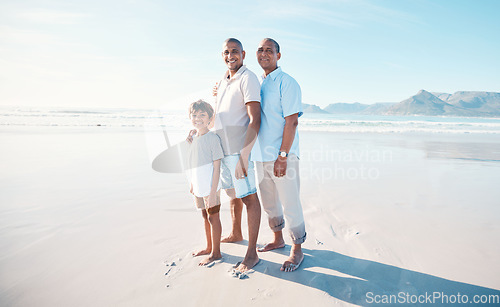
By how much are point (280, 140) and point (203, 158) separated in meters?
0.74

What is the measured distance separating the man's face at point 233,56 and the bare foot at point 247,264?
1.81m

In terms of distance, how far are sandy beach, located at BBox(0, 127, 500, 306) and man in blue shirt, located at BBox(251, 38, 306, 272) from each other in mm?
472

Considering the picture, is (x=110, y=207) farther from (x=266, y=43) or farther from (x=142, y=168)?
(x=266, y=43)

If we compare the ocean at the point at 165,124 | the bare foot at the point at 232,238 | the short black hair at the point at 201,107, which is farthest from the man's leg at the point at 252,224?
the ocean at the point at 165,124

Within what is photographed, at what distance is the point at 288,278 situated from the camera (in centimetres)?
239

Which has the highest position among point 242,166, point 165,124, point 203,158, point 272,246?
point 165,124

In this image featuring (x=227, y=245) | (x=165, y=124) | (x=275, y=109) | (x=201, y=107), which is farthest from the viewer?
(x=165, y=124)

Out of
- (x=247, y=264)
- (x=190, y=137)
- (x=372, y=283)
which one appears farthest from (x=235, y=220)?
(x=372, y=283)

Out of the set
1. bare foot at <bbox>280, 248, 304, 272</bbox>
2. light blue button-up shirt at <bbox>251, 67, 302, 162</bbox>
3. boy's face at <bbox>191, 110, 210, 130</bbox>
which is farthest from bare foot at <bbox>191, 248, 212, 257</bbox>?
boy's face at <bbox>191, 110, 210, 130</bbox>

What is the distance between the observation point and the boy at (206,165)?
251cm

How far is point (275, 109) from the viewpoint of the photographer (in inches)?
97.0

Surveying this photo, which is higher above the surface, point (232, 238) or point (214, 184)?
point (214, 184)

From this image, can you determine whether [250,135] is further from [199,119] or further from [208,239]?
[208,239]

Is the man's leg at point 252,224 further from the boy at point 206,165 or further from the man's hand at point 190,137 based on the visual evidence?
the man's hand at point 190,137
